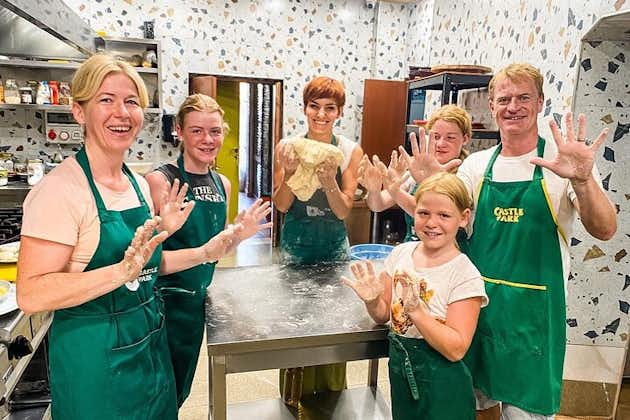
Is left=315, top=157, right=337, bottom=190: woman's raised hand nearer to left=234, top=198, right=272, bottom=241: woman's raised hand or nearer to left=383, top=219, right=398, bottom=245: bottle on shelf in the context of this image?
left=234, top=198, right=272, bottom=241: woman's raised hand

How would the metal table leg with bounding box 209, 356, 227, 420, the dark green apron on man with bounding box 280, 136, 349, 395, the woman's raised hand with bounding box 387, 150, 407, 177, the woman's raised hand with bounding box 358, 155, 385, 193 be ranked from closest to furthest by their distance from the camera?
1. the metal table leg with bounding box 209, 356, 227, 420
2. the woman's raised hand with bounding box 387, 150, 407, 177
3. the woman's raised hand with bounding box 358, 155, 385, 193
4. the dark green apron on man with bounding box 280, 136, 349, 395

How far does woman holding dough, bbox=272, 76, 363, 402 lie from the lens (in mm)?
1948

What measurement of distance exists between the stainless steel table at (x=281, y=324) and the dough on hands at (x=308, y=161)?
35cm

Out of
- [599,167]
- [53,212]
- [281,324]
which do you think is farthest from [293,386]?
[599,167]

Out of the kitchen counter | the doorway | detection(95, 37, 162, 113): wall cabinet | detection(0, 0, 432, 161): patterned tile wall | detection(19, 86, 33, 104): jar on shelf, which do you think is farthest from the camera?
the doorway

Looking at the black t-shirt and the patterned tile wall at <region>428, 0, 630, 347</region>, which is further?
the patterned tile wall at <region>428, 0, 630, 347</region>

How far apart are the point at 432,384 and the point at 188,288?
89cm

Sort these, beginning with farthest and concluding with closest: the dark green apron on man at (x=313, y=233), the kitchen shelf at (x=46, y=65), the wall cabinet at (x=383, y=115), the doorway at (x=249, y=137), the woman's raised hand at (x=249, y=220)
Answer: the doorway at (x=249, y=137)
the wall cabinet at (x=383, y=115)
the kitchen shelf at (x=46, y=65)
the dark green apron on man at (x=313, y=233)
the woman's raised hand at (x=249, y=220)

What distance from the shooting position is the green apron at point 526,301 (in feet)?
4.60

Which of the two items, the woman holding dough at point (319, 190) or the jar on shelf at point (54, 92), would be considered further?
the jar on shelf at point (54, 92)

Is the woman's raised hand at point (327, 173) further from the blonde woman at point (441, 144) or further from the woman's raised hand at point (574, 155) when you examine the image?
the woman's raised hand at point (574, 155)

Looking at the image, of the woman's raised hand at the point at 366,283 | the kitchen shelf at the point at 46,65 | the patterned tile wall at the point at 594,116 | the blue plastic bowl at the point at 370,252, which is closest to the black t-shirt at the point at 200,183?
the woman's raised hand at the point at 366,283

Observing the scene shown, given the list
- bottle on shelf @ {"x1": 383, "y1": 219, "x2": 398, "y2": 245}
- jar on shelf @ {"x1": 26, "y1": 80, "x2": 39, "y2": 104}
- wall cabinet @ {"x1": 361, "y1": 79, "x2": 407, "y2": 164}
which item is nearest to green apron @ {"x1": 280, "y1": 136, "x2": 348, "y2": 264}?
bottle on shelf @ {"x1": 383, "y1": 219, "x2": 398, "y2": 245}

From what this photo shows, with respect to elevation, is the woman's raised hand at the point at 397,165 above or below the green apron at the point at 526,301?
above
